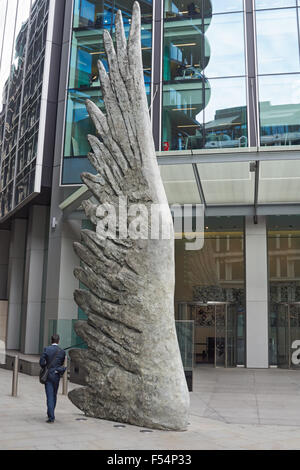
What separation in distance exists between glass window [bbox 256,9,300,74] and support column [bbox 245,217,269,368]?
5.62 meters

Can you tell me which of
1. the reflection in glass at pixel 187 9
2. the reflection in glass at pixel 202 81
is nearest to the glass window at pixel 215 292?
the reflection in glass at pixel 202 81

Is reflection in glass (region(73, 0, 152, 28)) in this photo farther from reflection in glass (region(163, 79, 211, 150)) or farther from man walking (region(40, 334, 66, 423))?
man walking (region(40, 334, 66, 423))

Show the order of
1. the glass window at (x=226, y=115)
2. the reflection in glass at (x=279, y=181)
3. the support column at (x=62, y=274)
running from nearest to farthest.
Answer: the reflection in glass at (x=279, y=181), the glass window at (x=226, y=115), the support column at (x=62, y=274)

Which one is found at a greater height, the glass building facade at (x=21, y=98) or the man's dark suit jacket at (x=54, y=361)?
the glass building facade at (x=21, y=98)

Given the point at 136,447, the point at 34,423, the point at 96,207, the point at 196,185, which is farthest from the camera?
the point at 196,185

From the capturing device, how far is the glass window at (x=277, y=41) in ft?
57.5

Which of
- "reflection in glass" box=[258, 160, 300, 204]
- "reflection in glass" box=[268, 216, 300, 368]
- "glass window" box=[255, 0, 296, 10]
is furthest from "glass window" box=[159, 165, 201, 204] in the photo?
"glass window" box=[255, 0, 296, 10]

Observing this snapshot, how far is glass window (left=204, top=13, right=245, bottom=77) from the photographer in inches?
704

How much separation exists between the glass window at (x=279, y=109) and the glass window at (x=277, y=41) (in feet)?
1.48

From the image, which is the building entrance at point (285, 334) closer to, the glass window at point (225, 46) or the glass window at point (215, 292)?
the glass window at point (215, 292)

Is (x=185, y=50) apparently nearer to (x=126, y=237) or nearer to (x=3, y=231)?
(x=126, y=237)

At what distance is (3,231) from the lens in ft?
93.7
